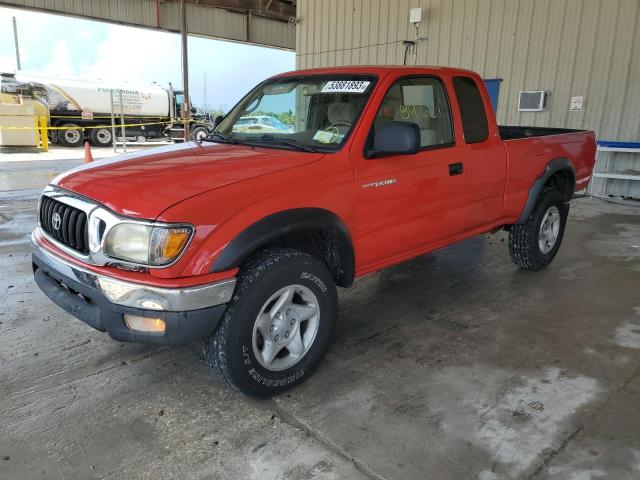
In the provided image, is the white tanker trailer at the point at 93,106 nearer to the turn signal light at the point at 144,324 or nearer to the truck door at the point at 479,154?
the truck door at the point at 479,154

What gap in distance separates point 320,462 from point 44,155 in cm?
1809

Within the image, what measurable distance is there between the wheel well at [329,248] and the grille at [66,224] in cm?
106

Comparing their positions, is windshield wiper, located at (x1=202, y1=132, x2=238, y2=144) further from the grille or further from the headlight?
the headlight

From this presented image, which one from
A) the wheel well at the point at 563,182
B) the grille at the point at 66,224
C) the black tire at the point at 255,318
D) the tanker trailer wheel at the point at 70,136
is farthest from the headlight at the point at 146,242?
the tanker trailer wheel at the point at 70,136

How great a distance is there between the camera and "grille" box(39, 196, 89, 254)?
267cm

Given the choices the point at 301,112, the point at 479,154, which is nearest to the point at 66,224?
the point at 301,112

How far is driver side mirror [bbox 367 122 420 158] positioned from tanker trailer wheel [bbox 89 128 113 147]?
23.0 m

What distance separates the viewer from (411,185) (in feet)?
11.5

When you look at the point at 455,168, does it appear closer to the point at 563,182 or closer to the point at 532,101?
the point at 563,182

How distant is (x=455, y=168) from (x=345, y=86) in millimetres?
1025

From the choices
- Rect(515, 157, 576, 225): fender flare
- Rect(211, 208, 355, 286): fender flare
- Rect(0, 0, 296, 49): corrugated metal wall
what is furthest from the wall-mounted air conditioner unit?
Rect(0, 0, 296, 49): corrugated metal wall

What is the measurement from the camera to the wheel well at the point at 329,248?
3.09 m

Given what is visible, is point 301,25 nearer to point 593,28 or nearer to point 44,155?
point 593,28

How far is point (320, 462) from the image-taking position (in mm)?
2400
